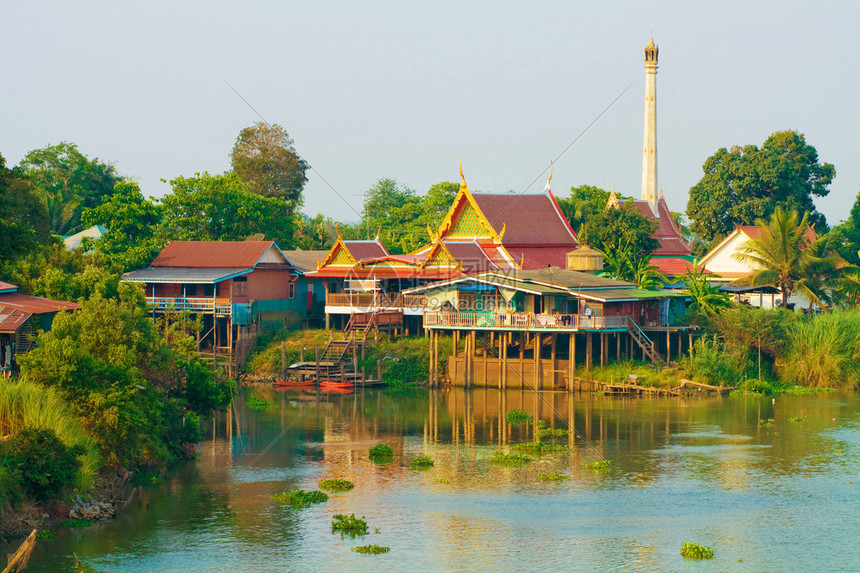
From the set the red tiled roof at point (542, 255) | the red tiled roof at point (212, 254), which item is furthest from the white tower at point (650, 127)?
the red tiled roof at point (212, 254)

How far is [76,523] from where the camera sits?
80.4 feet

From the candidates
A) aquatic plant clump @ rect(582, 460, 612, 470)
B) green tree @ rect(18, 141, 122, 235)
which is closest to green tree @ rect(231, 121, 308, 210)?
green tree @ rect(18, 141, 122, 235)

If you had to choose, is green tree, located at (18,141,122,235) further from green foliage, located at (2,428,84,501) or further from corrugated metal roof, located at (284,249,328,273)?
green foliage, located at (2,428,84,501)

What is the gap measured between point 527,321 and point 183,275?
1621 centimetres

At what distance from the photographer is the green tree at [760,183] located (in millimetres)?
69125

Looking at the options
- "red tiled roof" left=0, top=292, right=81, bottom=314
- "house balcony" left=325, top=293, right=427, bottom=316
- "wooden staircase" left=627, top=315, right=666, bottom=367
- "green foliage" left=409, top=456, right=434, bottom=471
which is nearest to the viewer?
"red tiled roof" left=0, top=292, right=81, bottom=314

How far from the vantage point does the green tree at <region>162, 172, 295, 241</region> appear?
5978cm

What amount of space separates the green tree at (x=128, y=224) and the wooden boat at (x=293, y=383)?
9966mm

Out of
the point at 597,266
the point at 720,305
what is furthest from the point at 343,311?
the point at 720,305

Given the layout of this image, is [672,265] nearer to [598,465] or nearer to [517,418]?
[517,418]

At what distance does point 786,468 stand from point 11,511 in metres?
19.4

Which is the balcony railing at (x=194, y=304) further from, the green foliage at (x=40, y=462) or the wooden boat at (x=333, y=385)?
the green foliage at (x=40, y=462)

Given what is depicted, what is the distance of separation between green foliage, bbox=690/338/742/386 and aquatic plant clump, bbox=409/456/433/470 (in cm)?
1679

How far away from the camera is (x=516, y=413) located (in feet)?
128
